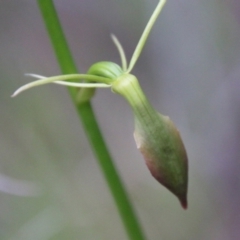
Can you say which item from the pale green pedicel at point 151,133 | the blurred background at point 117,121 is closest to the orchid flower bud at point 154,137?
the pale green pedicel at point 151,133

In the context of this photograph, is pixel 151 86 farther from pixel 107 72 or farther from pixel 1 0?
pixel 107 72

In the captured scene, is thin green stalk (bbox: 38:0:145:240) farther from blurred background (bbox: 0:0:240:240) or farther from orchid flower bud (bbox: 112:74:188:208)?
blurred background (bbox: 0:0:240:240)

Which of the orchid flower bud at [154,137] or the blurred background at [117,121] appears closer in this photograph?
the orchid flower bud at [154,137]

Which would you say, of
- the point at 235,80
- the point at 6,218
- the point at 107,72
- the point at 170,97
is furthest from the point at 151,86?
the point at 107,72

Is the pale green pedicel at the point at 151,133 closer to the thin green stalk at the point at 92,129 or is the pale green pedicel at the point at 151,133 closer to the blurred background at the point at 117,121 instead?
the thin green stalk at the point at 92,129

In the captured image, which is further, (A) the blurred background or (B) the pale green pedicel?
(A) the blurred background

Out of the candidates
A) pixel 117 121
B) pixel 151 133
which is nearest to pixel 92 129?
pixel 151 133

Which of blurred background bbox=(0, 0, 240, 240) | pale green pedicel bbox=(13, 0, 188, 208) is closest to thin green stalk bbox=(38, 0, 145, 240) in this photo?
pale green pedicel bbox=(13, 0, 188, 208)

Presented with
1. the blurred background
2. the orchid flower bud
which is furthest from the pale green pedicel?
the blurred background
